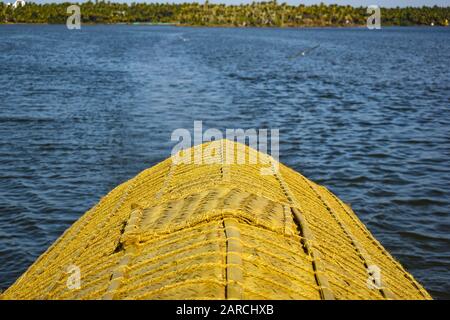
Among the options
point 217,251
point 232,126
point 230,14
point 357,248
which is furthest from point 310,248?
point 230,14

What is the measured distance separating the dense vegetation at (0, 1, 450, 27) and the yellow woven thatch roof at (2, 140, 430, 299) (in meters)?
177

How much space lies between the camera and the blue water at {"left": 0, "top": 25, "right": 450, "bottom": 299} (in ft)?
44.5

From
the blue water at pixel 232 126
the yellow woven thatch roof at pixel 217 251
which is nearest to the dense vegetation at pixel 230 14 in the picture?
the blue water at pixel 232 126

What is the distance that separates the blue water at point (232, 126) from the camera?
13.6 metres

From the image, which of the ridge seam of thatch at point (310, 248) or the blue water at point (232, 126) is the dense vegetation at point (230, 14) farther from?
the ridge seam of thatch at point (310, 248)

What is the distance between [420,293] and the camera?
7801mm

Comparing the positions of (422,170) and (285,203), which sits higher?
(285,203)

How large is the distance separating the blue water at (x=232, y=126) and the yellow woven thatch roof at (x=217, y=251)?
11.4 ft

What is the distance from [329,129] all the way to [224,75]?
19.9 m

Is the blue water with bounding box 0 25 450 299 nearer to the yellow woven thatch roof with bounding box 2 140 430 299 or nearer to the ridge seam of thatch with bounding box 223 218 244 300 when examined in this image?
the yellow woven thatch roof with bounding box 2 140 430 299

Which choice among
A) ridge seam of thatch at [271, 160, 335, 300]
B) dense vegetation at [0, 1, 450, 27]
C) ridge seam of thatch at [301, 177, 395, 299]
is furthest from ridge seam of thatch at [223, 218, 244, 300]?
dense vegetation at [0, 1, 450, 27]

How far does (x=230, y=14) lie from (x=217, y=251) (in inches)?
7725
